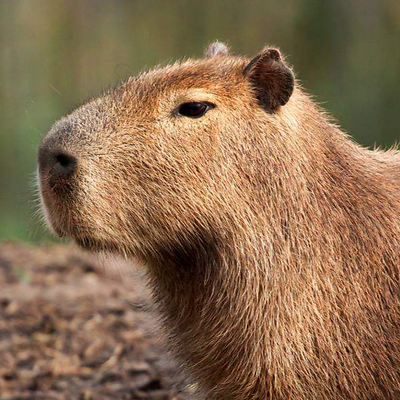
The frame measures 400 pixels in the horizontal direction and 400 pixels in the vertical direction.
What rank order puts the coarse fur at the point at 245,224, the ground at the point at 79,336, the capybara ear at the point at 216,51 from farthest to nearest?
the ground at the point at 79,336
the capybara ear at the point at 216,51
the coarse fur at the point at 245,224

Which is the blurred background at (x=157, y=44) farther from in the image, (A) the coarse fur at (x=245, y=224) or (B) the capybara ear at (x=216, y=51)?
(A) the coarse fur at (x=245, y=224)

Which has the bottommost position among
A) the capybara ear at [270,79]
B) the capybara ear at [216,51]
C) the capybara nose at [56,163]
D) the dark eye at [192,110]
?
the capybara nose at [56,163]

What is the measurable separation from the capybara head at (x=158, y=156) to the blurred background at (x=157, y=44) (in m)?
7.34

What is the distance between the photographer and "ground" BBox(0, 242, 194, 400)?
5.32 meters

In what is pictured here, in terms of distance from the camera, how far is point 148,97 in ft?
12.5

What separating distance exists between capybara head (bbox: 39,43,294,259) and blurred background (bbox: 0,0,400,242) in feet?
24.1

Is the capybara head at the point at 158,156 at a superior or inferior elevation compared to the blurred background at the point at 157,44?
inferior

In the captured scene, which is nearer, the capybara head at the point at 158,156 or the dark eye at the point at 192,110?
the capybara head at the point at 158,156

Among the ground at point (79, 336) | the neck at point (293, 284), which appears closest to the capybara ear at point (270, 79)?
the neck at point (293, 284)

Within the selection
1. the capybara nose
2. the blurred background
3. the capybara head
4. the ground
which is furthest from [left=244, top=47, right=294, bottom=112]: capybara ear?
the blurred background

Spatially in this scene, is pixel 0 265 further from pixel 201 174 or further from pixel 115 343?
pixel 201 174

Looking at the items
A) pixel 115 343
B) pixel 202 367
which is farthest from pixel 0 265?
pixel 202 367

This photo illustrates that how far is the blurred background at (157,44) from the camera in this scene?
437 inches

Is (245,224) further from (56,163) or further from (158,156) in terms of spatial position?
(56,163)
